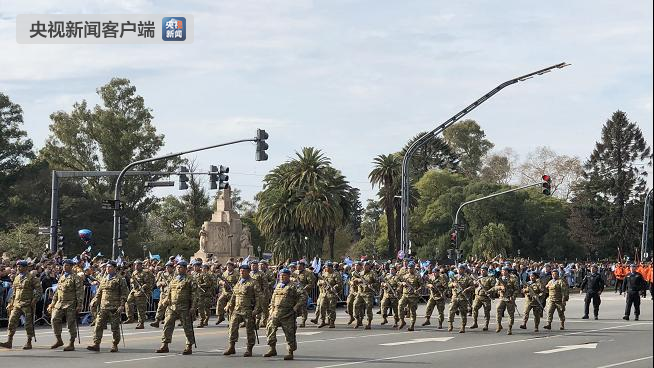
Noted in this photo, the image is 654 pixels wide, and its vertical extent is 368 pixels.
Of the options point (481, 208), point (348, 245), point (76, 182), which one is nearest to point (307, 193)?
point (76, 182)

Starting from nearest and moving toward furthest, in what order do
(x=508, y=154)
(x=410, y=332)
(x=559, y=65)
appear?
(x=410, y=332) → (x=559, y=65) → (x=508, y=154)

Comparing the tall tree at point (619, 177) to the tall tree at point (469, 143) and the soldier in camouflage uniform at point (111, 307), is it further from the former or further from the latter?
the soldier in camouflage uniform at point (111, 307)

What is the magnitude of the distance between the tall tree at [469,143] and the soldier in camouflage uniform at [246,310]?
101 meters

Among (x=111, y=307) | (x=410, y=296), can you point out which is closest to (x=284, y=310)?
(x=111, y=307)

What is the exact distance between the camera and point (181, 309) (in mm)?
19375

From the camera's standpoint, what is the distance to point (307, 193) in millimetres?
70000

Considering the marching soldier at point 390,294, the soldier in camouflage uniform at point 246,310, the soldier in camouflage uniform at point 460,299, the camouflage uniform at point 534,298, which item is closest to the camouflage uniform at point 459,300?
the soldier in camouflage uniform at point 460,299

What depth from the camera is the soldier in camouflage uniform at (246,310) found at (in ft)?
62.9

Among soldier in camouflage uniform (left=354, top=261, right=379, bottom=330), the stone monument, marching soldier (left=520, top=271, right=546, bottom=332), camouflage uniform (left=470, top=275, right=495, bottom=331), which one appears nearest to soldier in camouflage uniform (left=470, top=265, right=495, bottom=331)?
camouflage uniform (left=470, top=275, right=495, bottom=331)

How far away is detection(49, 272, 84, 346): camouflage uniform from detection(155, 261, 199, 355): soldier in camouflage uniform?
1716 mm

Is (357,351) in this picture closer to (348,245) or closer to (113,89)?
(113,89)

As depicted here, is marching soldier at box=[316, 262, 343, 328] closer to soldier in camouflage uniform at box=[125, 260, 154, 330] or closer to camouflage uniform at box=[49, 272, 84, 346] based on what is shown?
soldier in camouflage uniform at box=[125, 260, 154, 330]

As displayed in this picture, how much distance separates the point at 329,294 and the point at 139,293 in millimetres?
4932

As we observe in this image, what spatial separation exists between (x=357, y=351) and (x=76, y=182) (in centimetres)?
6197
